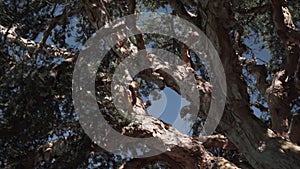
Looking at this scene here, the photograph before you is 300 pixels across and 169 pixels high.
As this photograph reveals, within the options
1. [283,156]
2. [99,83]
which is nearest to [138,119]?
[99,83]

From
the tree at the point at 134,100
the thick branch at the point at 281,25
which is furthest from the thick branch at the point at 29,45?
the thick branch at the point at 281,25

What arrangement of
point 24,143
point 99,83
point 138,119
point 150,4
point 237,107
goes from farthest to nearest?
point 150,4, point 99,83, point 24,143, point 138,119, point 237,107

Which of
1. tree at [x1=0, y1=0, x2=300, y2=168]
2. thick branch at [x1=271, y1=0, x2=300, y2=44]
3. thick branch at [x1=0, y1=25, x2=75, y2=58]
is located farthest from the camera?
thick branch at [x1=0, y1=25, x2=75, y2=58]

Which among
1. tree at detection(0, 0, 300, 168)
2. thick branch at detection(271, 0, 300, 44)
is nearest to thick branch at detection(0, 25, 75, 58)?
tree at detection(0, 0, 300, 168)

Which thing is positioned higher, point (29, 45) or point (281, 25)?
point (281, 25)

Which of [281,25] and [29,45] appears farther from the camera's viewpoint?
[29,45]

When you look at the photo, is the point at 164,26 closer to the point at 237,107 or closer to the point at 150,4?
the point at 150,4

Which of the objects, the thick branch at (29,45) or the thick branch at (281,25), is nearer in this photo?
the thick branch at (281,25)

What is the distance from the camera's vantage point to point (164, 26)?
27.8 ft

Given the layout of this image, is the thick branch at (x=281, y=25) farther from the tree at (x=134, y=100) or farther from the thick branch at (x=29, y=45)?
the thick branch at (x=29, y=45)

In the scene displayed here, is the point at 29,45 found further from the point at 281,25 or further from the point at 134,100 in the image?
the point at 281,25

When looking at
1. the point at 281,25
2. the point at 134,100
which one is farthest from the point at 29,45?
the point at 281,25

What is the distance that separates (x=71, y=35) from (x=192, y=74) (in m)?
4.01

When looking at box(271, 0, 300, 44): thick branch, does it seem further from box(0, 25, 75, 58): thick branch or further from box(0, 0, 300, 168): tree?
box(0, 25, 75, 58): thick branch
